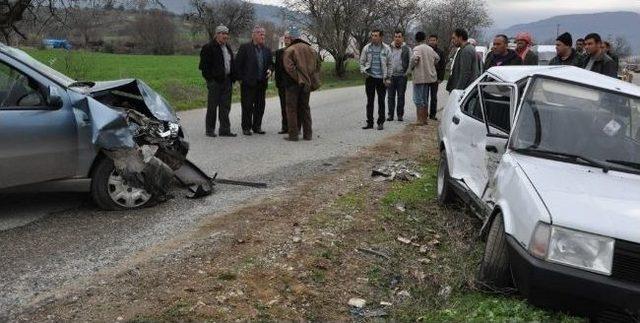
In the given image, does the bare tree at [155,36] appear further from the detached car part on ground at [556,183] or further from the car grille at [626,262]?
the car grille at [626,262]

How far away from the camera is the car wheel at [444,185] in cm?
640

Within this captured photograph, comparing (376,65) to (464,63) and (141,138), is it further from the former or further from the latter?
(141,138)

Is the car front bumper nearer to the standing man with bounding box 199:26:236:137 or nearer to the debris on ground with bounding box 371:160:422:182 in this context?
the debris on ground with bounding box 371:160:422:182

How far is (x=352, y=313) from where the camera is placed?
4012mm

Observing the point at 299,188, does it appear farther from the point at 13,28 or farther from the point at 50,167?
the point at 13,28

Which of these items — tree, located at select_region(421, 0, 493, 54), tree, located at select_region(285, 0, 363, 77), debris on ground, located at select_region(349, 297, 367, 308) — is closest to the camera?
debris on ground, located at select_region(349, 297, 367, 308)

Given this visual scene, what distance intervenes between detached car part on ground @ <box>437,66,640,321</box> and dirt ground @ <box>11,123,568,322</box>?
48 centimetres

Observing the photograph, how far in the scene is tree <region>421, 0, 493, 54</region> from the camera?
7319cm

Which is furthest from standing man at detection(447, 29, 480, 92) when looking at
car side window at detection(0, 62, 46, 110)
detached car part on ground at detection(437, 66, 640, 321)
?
car side window at detection(0, 62, 46, 110)

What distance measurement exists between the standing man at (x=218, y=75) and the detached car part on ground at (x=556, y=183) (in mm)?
5398

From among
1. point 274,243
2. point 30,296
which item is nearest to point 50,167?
point 30,296

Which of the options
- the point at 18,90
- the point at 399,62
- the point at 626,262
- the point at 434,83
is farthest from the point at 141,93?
the point at 434,83

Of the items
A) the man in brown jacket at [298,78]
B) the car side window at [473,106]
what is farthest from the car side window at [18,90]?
the man in brown jacket at [298,78]

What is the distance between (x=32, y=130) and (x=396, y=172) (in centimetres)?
451
